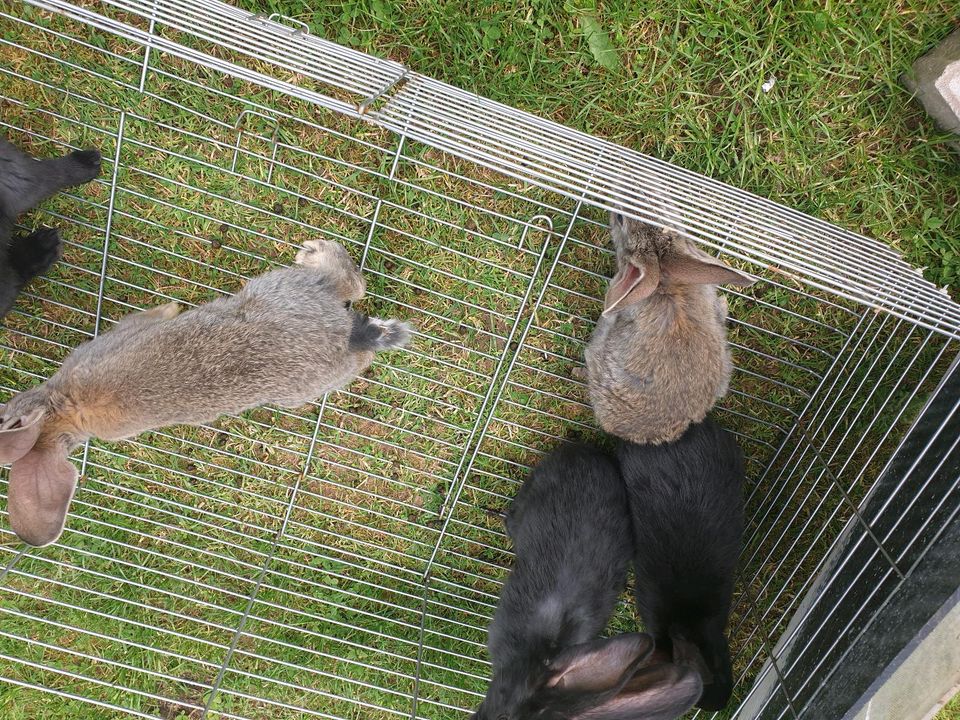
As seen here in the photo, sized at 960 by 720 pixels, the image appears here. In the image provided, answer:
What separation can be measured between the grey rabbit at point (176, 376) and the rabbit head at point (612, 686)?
1585 millimetres

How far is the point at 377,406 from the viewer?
12.0 ft

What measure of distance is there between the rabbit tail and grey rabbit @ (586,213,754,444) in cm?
94

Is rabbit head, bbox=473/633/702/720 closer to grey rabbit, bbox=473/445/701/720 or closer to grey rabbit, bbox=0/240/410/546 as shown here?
grey rabbit, bbox=473/445/701/720

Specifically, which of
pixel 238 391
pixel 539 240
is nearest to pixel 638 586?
pixel 539 240

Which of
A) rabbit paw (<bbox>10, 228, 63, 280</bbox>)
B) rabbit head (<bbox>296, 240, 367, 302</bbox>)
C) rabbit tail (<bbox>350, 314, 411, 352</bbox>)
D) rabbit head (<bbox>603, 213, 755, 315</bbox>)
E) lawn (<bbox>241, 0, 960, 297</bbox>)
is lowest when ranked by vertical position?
rabbit paw (<bbox>10, 228, 63, 280</bbox>)

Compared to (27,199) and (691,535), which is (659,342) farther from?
(27,199)

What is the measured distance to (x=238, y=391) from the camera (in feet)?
9.64

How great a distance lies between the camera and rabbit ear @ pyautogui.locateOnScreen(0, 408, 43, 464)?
8.82 feet

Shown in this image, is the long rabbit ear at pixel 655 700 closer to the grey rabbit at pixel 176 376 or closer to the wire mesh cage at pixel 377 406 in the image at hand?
the wire mesh cage at pixel 377 406

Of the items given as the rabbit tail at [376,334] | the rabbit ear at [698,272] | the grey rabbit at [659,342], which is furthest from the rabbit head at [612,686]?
the rabbit tail at [376,334]

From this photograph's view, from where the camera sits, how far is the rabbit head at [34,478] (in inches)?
107

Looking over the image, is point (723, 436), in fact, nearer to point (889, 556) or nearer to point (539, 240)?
point (889, 556)

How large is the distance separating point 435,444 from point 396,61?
195 cm

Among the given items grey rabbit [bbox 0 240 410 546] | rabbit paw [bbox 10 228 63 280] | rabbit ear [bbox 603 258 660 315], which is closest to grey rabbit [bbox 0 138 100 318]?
rabbit paw [bbox 10 228 63 280]
